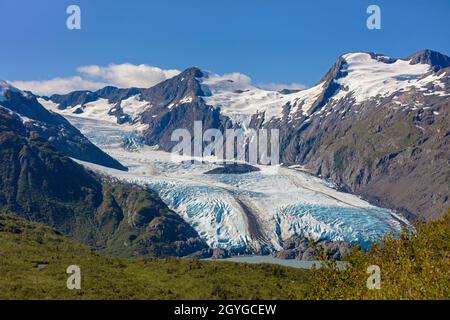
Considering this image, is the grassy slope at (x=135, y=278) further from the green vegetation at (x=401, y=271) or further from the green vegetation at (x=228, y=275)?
the green vegetation at (x=401, y=271)

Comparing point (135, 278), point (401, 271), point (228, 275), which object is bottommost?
point (228, 275)

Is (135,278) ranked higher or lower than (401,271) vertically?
lower

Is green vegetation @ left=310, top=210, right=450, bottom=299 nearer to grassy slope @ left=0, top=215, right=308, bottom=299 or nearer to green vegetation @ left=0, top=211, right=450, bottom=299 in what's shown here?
green vegetation @ left=0, top=211, right=450, bottom=299

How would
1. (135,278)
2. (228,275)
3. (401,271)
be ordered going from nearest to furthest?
(401,271) → (135,278) → (228,275)

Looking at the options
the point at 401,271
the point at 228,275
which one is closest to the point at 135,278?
the point at 228,275

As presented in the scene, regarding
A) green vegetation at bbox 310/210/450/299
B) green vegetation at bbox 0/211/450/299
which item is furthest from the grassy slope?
green vegetation at bbox 310/210/450/299

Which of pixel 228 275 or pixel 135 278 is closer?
pixel 135 278

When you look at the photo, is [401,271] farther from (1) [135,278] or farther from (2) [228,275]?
(1) [135,278]
